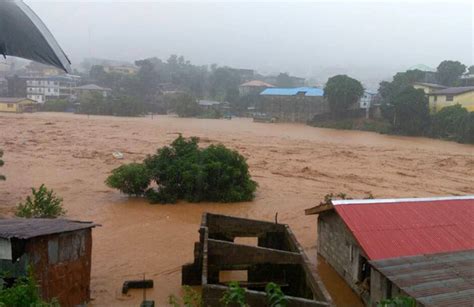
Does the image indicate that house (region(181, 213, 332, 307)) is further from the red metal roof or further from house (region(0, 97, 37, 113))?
house (region(0, 97, 37, 113))

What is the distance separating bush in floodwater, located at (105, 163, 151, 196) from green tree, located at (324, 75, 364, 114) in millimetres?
30963

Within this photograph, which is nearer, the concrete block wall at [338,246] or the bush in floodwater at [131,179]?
the concrete block wall at [338,246]

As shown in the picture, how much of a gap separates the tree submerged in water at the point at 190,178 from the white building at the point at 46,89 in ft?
165

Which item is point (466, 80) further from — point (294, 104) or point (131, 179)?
point (131, 179)

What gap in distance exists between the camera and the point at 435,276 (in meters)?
6.43

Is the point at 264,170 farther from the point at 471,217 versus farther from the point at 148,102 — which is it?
the point at 148,102

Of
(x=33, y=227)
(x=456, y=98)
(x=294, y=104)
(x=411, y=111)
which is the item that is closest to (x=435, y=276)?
(x=33, y=227)

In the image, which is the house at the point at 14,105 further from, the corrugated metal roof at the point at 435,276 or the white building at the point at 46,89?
the corrugated metal roof at the point at 435,276

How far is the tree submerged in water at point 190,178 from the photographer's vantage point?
671 inches

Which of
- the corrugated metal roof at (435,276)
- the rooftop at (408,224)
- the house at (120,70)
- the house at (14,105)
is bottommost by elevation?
the corrugated metal roof at (435,276)

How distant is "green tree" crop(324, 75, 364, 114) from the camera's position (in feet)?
147

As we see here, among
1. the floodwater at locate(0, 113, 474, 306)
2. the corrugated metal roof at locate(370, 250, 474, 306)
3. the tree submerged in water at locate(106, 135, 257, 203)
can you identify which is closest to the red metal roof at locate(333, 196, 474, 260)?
the corrugated metal roof at locate(370, 250, 474, 306)

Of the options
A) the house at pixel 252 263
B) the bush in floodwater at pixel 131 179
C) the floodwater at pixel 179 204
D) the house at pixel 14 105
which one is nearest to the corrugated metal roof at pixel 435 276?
the house at pixel 252 263

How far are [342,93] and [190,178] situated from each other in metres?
30.8
